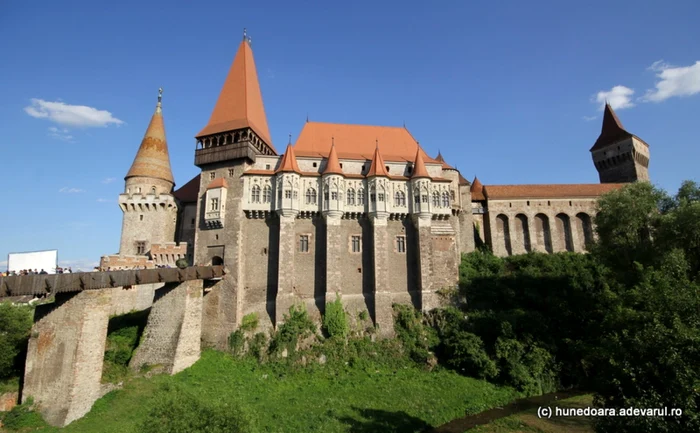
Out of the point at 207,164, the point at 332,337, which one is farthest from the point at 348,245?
the point at 207,164

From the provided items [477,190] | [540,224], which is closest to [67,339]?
[477,190]

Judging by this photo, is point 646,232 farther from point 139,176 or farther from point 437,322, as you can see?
point 139,176

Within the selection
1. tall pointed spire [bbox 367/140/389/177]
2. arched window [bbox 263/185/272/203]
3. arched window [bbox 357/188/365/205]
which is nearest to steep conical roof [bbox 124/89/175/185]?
arched window [bbox 263/185/272/203]

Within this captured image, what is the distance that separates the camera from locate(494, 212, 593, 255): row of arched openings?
123 ft

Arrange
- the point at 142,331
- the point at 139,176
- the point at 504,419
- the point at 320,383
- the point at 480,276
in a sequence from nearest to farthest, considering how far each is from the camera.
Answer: the point at 504,419, the point at 320,383, the point at 142,331, the point at 480,276, the point at 139,176

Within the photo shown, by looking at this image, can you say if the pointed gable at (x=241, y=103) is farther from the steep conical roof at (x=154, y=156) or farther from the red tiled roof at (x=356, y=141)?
the steep conical roof at (x=154, y=156)

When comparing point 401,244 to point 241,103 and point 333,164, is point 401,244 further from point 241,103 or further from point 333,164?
point 241,103

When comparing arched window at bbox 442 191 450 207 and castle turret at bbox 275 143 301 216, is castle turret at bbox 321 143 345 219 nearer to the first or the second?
castle turret at bbox 275 143 301 216

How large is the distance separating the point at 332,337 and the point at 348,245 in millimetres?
6810

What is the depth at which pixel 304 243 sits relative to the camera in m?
28.3

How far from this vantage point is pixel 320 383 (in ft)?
71.3

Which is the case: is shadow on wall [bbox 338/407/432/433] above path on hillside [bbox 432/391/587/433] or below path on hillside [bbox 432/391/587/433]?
above

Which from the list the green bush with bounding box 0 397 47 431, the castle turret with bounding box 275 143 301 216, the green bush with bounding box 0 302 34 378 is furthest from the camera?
the castle turret with bounding box 275 143 301 216

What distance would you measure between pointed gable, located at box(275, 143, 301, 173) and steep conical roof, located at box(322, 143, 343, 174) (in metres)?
2.16
